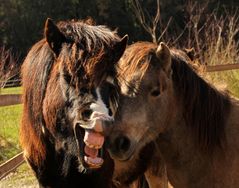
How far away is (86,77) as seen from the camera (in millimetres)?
3045

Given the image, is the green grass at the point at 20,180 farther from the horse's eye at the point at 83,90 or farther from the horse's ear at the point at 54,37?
the horse's eye at the point at 83,90

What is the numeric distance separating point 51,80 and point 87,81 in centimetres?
31

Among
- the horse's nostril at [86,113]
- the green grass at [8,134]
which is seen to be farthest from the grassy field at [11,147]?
the horse's nostril at [86,113]

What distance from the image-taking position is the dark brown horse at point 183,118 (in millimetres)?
3812

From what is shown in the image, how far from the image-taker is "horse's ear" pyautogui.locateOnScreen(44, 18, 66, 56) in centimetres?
314

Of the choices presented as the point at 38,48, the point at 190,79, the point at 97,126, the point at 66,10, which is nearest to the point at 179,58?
the point at 190,79

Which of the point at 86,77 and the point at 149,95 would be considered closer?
the point at 86,77

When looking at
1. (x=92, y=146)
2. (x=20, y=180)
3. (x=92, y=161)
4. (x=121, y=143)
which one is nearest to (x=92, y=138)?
(x=92, y=146)

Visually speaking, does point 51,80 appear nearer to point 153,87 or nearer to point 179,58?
point 153,87

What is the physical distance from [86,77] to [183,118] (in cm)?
128

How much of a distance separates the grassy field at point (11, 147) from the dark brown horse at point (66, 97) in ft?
12.6

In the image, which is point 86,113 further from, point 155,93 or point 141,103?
point 155,93

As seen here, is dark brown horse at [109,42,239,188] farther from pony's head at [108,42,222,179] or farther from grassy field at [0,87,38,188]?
grassy field at [0,87,38,188]

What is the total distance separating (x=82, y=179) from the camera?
3.34 metres
